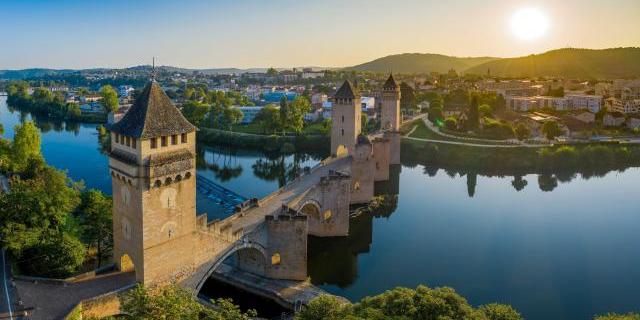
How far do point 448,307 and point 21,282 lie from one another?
1289 centimetres

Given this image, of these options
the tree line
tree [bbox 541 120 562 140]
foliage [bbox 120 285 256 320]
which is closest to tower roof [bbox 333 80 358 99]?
the tree line

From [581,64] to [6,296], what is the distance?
528 feet

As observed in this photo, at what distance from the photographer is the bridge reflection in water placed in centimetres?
3534

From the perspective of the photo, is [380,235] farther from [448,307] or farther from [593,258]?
[448,307]

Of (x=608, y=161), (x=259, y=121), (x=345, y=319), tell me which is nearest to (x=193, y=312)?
(x=345, y=319)

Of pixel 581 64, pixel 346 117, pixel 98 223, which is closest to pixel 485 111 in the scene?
pixel 346 117

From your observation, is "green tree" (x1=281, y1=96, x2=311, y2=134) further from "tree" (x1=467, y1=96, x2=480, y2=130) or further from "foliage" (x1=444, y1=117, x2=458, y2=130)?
"tree" (x1=467, y1=96, x2=480, y2=130)

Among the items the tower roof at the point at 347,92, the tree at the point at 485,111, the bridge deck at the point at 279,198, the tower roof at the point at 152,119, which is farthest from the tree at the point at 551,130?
the tower roof at the point at 152,119

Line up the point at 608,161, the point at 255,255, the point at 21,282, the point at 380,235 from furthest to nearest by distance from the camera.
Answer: the point at 608,161 < the point at 380,235 < the point at 255,255 < the point at 21,282

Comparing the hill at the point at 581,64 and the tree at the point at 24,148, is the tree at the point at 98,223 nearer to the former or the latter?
the tree at the point at 24,148

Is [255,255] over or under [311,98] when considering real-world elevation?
under

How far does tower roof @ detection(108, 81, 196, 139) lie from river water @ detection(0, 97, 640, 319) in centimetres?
1130

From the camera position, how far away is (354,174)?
36281 mm

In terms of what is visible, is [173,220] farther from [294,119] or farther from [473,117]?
[473,117]
